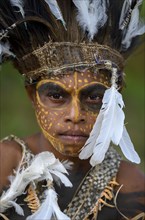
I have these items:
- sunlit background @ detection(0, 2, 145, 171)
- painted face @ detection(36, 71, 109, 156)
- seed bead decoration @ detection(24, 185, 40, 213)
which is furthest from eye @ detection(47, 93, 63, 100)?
sunlit background @ detection(0, 2, 145, 171)

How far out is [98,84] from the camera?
18.6 feet

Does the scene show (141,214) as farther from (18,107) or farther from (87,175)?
(18,107)

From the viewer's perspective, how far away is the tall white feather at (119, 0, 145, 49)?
5725mm

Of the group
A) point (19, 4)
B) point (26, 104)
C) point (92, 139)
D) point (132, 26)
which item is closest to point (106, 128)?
point (92, 139)

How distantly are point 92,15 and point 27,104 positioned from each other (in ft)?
19.9

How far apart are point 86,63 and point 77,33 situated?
7.4 inches

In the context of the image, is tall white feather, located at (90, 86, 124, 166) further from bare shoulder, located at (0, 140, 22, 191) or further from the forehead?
bare shoulder, located at (0, 140, 22, 191)

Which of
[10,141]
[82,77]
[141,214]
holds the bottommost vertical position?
[141,214]

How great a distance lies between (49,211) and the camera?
5.40m

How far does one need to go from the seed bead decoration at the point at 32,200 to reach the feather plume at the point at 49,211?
0.21 meters

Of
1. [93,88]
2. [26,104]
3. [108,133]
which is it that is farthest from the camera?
[26,104]

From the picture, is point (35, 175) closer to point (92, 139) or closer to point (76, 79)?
point (92, 139)

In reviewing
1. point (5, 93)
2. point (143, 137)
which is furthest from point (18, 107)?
point (143, 137)

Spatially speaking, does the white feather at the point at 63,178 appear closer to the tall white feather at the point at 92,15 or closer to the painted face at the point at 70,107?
the painted face at the point at 70,107
